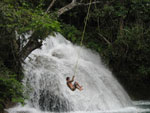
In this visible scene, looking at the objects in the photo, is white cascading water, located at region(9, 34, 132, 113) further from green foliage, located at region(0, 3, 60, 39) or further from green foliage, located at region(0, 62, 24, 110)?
green foliage, located at region(0, 3, 60, 39)

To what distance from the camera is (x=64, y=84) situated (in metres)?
12.1

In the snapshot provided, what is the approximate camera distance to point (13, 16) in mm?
9984

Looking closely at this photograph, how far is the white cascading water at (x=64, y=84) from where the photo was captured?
11422 millimetres

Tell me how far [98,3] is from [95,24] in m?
1.44

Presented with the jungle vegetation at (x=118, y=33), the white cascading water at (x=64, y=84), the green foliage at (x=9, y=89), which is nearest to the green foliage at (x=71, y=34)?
the jungle vegetation at (x=118, y=33)

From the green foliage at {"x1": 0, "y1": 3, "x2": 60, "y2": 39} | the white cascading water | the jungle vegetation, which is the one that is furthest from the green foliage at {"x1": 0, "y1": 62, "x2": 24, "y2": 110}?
the jungle vegetation

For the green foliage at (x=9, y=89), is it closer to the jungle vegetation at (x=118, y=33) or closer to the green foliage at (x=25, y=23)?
the green foliage at (x=25, y=23)

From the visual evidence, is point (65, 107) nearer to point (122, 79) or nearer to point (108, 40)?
point (122, 79)

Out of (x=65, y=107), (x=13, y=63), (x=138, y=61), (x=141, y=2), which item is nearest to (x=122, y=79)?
(x=138, y=61)

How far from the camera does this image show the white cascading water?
37.5 ft

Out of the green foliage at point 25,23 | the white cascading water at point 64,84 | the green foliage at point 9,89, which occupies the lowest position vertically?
the white cascading water at point 64,84

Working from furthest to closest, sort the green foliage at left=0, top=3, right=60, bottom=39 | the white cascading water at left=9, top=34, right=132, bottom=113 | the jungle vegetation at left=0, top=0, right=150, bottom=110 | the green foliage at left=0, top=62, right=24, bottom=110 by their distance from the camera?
the jungle vegetation at left=0, top=0, right=150, bottom=110
the white cascading water at left=9, top=34, right=132, bottom=113
the green foliage at left=0, top=3, right=60, bottom=39
the green foliage at left=0, top=62, right=24, bottom=110

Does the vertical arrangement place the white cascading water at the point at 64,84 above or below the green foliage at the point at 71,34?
below

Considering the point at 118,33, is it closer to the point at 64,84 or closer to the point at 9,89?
the point at 64,84
